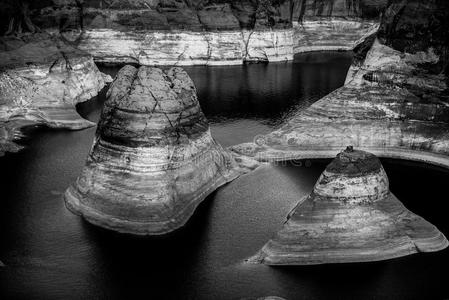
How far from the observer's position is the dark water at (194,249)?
3262cm

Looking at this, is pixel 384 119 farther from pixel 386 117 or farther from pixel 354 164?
pixel 354 164

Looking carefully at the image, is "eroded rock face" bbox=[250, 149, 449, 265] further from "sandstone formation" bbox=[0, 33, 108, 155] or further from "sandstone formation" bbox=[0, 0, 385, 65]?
"sandstone formation" bbox=[0, 0, 385, 65]

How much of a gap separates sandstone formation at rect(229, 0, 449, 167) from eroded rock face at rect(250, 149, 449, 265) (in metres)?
16.7

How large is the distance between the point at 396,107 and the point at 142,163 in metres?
24.7

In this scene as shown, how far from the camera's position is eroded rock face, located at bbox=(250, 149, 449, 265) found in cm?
3475

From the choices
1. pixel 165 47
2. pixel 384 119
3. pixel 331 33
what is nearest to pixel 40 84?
pixel 165 47

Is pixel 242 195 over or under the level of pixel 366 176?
under

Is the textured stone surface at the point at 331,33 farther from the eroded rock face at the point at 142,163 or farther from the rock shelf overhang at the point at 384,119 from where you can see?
the eroded rock face at the point at 142,163

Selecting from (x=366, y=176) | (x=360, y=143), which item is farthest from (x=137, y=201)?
(x=360, y=143)

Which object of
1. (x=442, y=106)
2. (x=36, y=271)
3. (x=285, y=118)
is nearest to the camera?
(x=36, y=271)

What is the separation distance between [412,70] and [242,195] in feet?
66.5

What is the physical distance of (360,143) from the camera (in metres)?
53.2

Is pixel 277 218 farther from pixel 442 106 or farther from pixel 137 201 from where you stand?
pixel 442 106

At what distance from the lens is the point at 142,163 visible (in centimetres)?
4103
